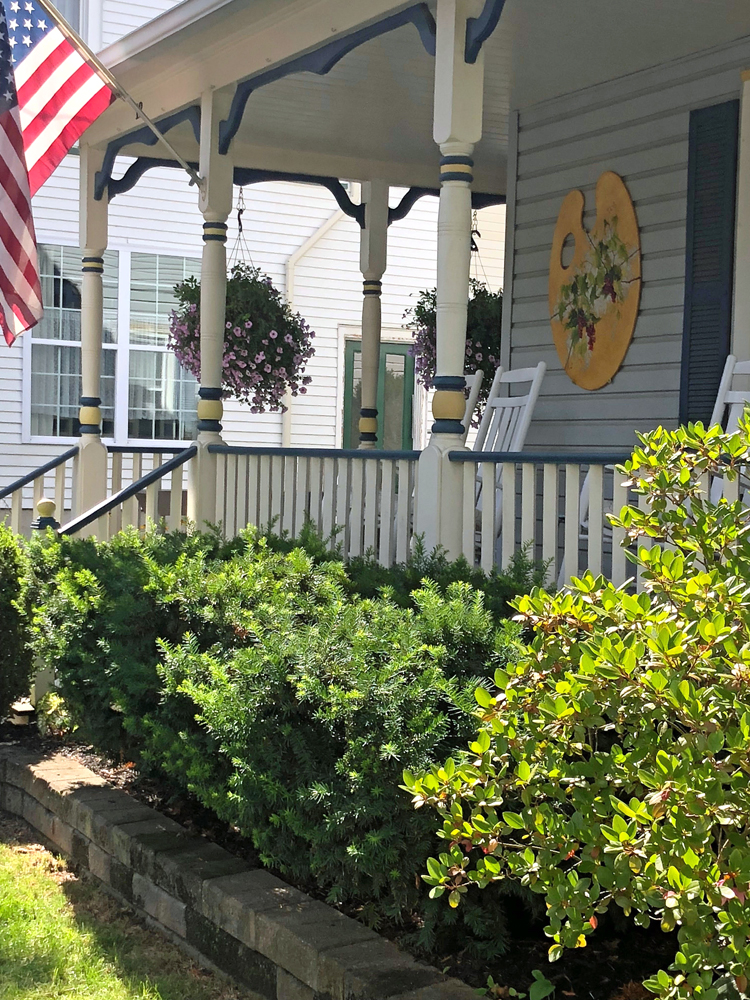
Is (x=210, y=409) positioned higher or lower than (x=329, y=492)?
higher

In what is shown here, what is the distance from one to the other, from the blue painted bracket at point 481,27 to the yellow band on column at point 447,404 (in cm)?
125

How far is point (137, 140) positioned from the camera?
7145 millimetres

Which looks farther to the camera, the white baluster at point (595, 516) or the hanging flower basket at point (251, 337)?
the hanging flower basket at point (251, 337)

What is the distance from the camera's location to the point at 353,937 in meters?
2.84

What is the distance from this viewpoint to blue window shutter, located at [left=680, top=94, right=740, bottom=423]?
5809 mm

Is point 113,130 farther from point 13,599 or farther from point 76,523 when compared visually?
point 13,599

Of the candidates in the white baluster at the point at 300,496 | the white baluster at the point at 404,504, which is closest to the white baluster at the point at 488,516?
the white baluster at the point at 404,504

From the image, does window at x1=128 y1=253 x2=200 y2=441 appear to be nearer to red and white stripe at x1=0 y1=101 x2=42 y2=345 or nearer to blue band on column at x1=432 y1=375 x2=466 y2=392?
red and white stripe at x1=0 y1=101 x2=42 y2=345

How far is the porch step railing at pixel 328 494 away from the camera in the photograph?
5086mm

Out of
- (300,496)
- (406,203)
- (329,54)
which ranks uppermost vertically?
(406,203)

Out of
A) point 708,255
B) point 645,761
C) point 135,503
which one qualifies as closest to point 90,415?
point 135,503

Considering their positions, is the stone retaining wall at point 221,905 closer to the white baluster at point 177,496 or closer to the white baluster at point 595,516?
the white baluster at point 595,516

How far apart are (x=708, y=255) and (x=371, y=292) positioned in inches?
133

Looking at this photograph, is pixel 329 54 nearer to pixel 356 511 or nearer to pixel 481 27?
pixel 481 27
